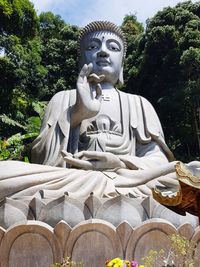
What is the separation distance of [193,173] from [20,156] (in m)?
9.14

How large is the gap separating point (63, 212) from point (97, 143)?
5.77 feet

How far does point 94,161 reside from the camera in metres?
5.84

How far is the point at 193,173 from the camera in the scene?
256 centimetres

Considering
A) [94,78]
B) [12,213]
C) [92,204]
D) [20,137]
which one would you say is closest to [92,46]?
[94,78]

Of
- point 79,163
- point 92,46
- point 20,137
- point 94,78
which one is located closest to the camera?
point 79,163

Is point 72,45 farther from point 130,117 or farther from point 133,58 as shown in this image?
point 130,117

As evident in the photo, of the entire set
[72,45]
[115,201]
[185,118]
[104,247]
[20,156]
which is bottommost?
[104,247]

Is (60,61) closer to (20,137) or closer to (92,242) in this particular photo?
(20,137)

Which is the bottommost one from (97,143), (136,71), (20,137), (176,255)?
(176,255)

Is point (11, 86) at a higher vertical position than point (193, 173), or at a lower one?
higher

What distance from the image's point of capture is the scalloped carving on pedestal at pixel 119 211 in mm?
4691

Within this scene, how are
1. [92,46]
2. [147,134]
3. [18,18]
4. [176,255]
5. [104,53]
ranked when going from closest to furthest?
1. [176,255]
2. [147,134]
3. [104,53]
4. [92,46]
5. [18,18]

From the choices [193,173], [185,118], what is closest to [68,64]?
[185,118]

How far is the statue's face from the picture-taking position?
7207 mm
